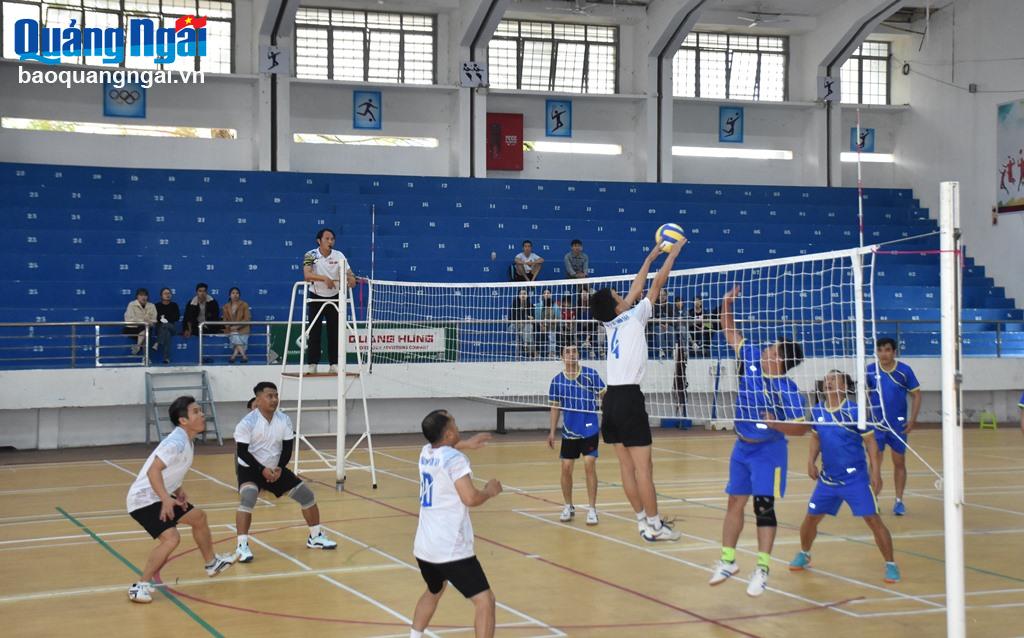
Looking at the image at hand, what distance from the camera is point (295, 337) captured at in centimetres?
2000

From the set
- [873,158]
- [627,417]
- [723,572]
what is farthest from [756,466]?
[873,158]

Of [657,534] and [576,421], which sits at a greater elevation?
[576,421]

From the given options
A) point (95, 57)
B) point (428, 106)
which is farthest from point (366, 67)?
point (95, 57)

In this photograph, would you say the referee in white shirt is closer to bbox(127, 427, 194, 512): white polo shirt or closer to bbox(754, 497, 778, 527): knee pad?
bbox(127, 427, 194, 512): white polo shirt

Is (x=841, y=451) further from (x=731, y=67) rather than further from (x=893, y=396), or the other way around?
(x=731, y=67)

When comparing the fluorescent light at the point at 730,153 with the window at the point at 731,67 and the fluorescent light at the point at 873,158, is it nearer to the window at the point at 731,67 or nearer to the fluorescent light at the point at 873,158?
the window at the point at 731,67

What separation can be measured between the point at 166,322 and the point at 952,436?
16.4 meters

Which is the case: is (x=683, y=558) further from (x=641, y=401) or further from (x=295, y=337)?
(x=295, y=337)

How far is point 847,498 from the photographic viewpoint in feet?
28.7

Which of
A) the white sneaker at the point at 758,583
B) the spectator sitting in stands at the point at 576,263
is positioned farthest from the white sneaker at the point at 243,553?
the spectator sitting in stands at the point at 576,263

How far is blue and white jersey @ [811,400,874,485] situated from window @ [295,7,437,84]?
67.3ft

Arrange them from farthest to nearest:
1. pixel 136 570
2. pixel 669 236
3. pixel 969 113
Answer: pixel 969 113
pixel 136 570
pixel 669 236

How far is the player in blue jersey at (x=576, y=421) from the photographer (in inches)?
450

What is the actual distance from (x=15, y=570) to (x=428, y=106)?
20078 millimetres
